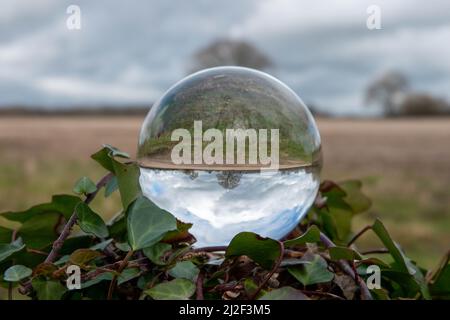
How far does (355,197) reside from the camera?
1265 mm

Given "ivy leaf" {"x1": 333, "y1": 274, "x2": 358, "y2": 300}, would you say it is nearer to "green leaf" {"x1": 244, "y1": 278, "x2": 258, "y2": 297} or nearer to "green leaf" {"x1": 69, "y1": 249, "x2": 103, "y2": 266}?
"green leaf" {"x1": 244, "y1": 278, "x2": 258, "y2": 297}

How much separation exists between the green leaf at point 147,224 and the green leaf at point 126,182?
8cm

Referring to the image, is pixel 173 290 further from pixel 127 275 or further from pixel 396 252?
pixel 396 252

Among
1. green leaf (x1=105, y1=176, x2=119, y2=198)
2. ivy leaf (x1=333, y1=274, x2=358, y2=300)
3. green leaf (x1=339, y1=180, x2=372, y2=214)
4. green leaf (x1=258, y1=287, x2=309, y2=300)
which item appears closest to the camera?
green leaf (x1=258, y1=287, x2=309, y2=300)

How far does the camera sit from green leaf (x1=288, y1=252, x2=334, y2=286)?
79cm

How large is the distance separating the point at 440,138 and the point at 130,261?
23.7 metres

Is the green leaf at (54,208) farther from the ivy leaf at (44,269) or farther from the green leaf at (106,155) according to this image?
the ivy leaf at (44,269)

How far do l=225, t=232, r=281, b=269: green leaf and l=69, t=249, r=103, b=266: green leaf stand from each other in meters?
0.18

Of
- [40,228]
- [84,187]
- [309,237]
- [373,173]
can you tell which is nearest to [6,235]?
[40,228]

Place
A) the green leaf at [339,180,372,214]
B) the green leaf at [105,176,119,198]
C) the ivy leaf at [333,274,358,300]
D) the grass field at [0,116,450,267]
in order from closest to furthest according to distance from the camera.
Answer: the ivy leaf at [333,274,358,300] < the green leaf at [105,176,119,198] < the green leaf at [339,180,372,214] < the grass field at [0,116,450,267]

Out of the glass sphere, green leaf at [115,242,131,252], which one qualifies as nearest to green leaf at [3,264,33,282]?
green leaf at [115,242,131,252]

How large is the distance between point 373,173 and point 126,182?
37.9 ft
